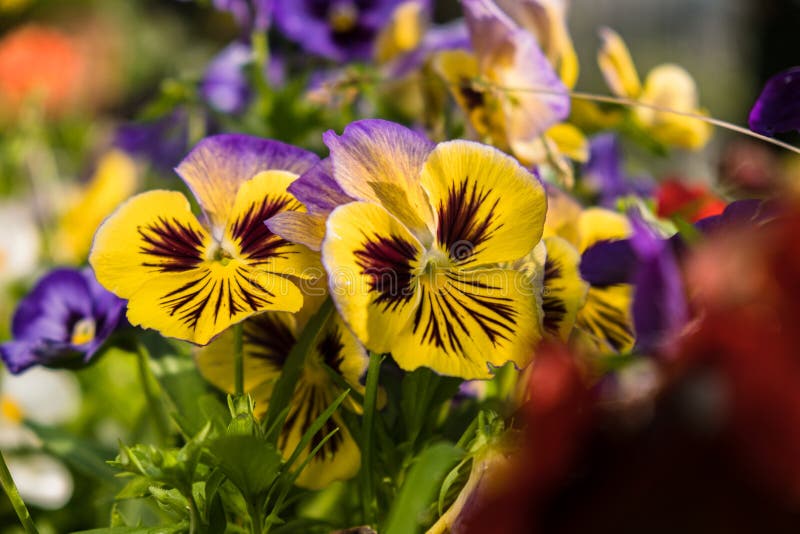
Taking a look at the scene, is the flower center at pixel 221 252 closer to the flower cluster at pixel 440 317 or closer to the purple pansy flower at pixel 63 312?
the flower cluster at pixel 440 317

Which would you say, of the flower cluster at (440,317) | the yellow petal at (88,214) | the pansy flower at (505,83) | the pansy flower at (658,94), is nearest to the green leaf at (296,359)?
the flower cluster at (440,317)

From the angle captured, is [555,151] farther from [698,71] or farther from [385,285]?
[698,71]

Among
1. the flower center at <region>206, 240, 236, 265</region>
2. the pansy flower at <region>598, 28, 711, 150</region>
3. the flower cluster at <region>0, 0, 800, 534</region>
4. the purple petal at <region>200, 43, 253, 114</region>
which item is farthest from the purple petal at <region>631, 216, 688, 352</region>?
the purple petal at <region>200, 43, 253, 114</region>

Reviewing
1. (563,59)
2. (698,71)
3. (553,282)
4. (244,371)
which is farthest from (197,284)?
(698,71)

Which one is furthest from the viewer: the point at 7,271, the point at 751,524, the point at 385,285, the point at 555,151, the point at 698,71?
the point at 698,71

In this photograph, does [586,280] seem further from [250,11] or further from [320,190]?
[250,11]

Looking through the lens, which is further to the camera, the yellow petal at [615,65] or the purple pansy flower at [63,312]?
the yellow petal at [615,65]

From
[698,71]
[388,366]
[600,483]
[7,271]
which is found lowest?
[698,71]
